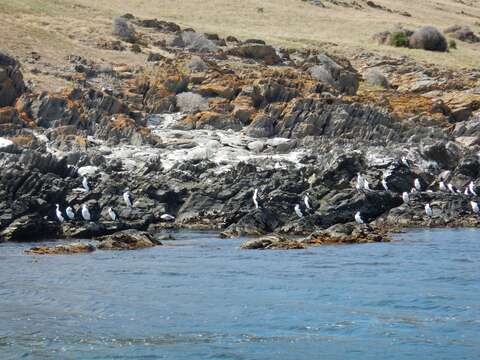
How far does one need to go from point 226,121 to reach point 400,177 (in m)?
11.8

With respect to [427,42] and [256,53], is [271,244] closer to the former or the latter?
[256,53]

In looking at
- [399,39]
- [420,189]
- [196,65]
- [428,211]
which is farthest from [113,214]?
[399,39]

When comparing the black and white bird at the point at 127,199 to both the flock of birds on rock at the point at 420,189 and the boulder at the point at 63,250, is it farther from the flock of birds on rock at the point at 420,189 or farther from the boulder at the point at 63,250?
the flock of birds on rock at the point at 420,189

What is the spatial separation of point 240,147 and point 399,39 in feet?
107

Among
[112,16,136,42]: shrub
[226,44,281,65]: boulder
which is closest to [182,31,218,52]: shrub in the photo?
[226,44,281,65]: boulder

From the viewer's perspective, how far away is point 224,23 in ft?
258

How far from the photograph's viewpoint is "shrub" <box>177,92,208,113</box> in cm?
5012

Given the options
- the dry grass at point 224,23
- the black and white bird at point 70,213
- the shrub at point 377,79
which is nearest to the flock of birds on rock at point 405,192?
the black and white bird at point 70,213

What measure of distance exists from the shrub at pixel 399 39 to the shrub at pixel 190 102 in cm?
2655

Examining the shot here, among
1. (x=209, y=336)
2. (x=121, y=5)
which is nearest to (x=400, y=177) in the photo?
(x=209, y=336)

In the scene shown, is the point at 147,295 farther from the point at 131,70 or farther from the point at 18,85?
the point at 131,70

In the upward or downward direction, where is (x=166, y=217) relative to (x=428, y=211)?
downward

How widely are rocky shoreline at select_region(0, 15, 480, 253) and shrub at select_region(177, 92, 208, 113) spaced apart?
0.34ft

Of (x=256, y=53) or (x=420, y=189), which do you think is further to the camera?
(x=256, y=53)
